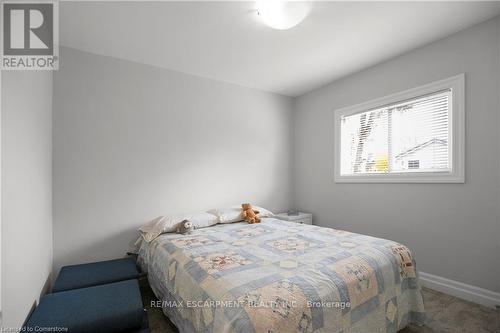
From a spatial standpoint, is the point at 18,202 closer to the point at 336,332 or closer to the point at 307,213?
the point at 336,332

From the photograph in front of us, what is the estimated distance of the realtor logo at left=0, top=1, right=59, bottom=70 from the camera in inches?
→ 51.8

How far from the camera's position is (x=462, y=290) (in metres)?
2.27

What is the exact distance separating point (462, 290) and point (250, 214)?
2.25 metres

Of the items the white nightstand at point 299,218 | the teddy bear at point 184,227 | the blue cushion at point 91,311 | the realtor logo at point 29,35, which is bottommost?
the blue cushion at point 91,311

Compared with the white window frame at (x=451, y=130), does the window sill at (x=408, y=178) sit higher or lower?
lower

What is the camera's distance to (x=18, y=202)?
130 centimetres

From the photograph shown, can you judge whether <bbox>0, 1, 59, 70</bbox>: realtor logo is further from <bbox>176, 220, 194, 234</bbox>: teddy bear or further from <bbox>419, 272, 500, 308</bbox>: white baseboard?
<bbox>419, 272, 500, 308</bbox>: white baseboard

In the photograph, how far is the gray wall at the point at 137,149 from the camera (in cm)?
243

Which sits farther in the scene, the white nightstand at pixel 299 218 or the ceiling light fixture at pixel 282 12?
the white nightstand at pixel 299 218

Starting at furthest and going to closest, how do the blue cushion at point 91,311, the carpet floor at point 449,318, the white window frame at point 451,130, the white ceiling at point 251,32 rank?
1. the white window frame at point 451,130
2. the white ceiling at point 251,32
3. the carpet floor at point 449,318
4. the blue cushion at point 91,311

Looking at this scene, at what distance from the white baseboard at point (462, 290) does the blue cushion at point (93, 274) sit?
2.97 m

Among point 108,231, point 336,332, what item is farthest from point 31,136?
point 336,332

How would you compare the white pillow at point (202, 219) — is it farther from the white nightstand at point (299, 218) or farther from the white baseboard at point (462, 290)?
the white baseboard at point (462, 290)

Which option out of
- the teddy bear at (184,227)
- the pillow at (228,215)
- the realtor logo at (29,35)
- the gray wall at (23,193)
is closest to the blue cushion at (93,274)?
the gray wall at (23,193)
